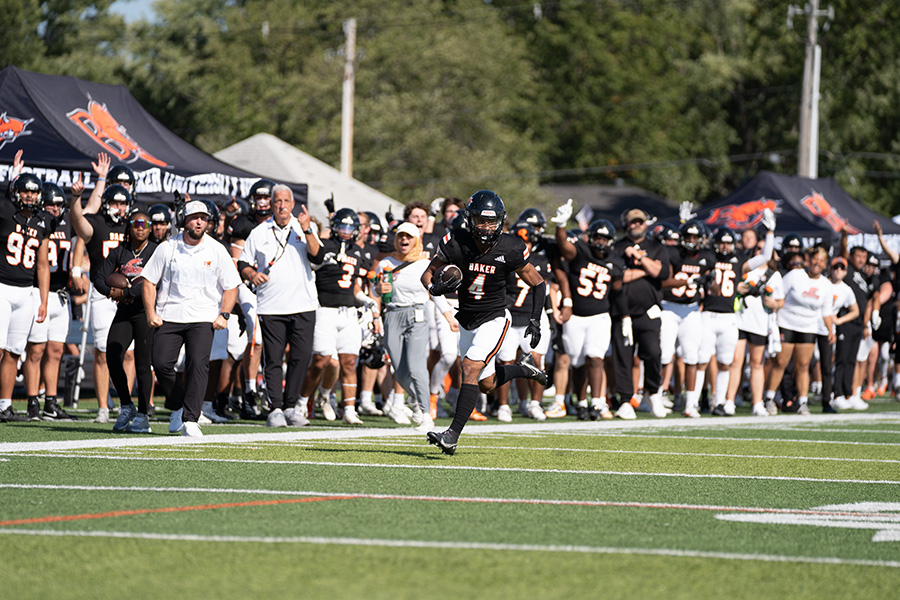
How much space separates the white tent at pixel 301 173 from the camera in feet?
85.0

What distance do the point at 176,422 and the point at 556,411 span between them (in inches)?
197

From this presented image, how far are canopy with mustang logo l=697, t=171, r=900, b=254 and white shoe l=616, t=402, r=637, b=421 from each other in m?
9.24

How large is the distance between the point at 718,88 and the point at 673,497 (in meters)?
49.8

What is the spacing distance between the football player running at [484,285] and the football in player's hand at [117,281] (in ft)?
9.37

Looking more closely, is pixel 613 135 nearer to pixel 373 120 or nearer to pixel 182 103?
pixel 373 120

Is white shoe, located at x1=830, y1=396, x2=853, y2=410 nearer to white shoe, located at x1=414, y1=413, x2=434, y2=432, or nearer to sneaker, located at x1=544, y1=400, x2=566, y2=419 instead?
sneaker, located at x1=544, y1=400, x2=566, y2=419

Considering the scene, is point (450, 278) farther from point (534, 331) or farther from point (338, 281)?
point (338, 281)

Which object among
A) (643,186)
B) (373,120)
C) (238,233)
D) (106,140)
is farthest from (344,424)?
(643,186)

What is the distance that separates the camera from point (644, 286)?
1485cm

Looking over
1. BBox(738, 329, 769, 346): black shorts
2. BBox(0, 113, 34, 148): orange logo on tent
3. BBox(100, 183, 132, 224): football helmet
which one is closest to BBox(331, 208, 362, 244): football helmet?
BBox(100, 183, 132, 224): football helmet

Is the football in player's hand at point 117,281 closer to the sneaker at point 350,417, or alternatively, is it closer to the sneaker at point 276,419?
the sneaker at point 276,419

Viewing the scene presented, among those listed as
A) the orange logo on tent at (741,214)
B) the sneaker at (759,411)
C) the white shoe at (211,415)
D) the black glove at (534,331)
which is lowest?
the sneaker at (759,411)

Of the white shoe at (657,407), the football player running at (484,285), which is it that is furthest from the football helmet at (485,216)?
the white shoe at (657,407)

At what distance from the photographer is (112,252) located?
1179 cm
